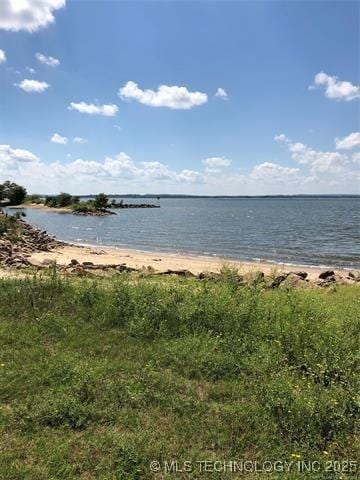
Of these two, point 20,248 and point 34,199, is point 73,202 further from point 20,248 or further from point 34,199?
point 20,248

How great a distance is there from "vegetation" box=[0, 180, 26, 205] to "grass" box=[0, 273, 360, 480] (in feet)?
427

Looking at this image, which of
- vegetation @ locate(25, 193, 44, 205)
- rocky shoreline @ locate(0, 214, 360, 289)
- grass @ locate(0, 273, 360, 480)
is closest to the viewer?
grass @ locate(0, 273, 360, 480)

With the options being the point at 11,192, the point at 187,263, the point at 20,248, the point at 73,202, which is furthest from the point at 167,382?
the point at 11,192

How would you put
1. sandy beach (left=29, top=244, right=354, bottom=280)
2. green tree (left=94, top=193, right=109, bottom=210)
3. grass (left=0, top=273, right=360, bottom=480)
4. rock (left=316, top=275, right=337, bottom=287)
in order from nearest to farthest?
grass (left=0, top=273, right=360, bottom=480), rock (left=316, top=275, right=337, bottom=287), sandy beach (left=29, top=244, right=354, bottom=280), green tree (left=94, top=193, right=109, bottom=210)

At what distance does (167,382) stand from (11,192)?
135227 millimetres

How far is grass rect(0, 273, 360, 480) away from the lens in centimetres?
446

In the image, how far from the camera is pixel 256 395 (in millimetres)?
5555

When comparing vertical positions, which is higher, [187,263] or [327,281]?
[327,281]

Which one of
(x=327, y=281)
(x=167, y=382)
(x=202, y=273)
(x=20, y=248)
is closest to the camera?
(x=167, y=382)

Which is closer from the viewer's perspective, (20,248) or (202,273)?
(202,273)

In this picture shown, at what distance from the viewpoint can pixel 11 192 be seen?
423ft

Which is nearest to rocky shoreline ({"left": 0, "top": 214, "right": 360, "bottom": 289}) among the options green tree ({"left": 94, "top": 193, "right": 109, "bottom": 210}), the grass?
the grass

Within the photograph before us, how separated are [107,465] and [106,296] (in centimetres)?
482

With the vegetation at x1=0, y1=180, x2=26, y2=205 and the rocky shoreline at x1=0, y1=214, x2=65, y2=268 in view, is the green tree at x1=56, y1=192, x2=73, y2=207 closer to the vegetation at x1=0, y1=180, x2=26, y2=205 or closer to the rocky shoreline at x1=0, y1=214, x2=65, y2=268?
the vegetation at x1=0, y1=180, x2=26, y2=205
